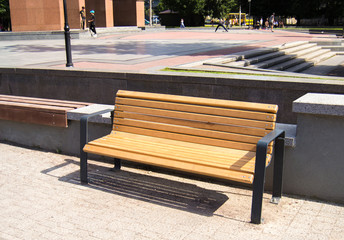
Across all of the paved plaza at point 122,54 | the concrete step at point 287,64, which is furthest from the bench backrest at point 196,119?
the concrete step at point 287,64

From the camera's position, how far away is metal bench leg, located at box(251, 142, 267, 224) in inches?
146

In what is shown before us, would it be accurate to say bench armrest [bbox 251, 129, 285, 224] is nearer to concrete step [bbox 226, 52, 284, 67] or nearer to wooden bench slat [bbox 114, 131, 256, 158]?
wooden bench slat [bbox 114, 131, 256, 158]

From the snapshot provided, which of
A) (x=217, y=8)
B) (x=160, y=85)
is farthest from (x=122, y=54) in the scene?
(x=217, y=8)

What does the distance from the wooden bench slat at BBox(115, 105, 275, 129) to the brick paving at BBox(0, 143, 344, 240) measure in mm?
848

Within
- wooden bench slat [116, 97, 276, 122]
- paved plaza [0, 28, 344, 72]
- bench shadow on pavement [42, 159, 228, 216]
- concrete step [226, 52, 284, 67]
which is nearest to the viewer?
wooden bench slat [116, 97, 276, 122]

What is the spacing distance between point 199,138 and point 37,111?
2.72 meters

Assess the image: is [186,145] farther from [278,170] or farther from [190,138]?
[278,170]

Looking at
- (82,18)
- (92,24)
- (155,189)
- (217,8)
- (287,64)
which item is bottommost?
(155,189)

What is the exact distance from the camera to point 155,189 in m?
4.81

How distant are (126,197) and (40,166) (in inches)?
65.7

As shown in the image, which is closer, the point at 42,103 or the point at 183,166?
the point at 183,166

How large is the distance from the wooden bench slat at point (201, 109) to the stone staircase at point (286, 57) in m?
5.58

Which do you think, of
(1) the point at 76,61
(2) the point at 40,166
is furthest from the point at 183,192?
(1) the point at 76,61

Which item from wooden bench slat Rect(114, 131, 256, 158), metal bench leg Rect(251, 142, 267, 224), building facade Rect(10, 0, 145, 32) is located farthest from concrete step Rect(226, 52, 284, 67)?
building facade Rect(10, 0, 145, 32)
